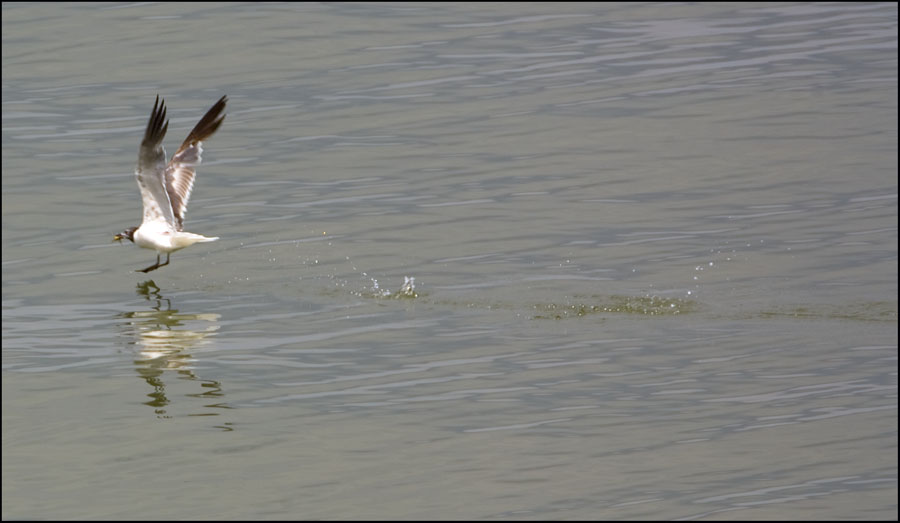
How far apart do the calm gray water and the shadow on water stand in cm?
5

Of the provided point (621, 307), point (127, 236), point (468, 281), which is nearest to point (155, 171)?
point (127, 236)

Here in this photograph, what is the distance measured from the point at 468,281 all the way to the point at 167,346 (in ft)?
11.1

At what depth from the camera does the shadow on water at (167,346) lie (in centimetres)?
1143

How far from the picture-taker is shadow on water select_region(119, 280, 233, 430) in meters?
11.4

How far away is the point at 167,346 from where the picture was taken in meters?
13.2

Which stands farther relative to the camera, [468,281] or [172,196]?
[172,196]

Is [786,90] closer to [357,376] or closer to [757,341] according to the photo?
[757,341]

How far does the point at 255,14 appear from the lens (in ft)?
110

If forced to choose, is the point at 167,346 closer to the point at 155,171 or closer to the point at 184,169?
the point at 155,171

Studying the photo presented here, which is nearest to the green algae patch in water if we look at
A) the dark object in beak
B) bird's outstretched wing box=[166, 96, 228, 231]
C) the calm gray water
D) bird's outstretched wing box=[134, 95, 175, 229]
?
the calm gray water

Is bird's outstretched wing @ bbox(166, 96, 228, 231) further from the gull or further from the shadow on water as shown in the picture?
the shadow on water

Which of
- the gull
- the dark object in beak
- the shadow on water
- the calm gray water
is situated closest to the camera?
the calm gray water

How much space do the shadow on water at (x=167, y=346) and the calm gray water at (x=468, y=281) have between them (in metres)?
0.05

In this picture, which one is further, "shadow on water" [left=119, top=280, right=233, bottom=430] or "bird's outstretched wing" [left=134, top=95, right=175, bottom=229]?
"bird's outstretched wing" [left=134, top=95, right=175, bottom=229]
